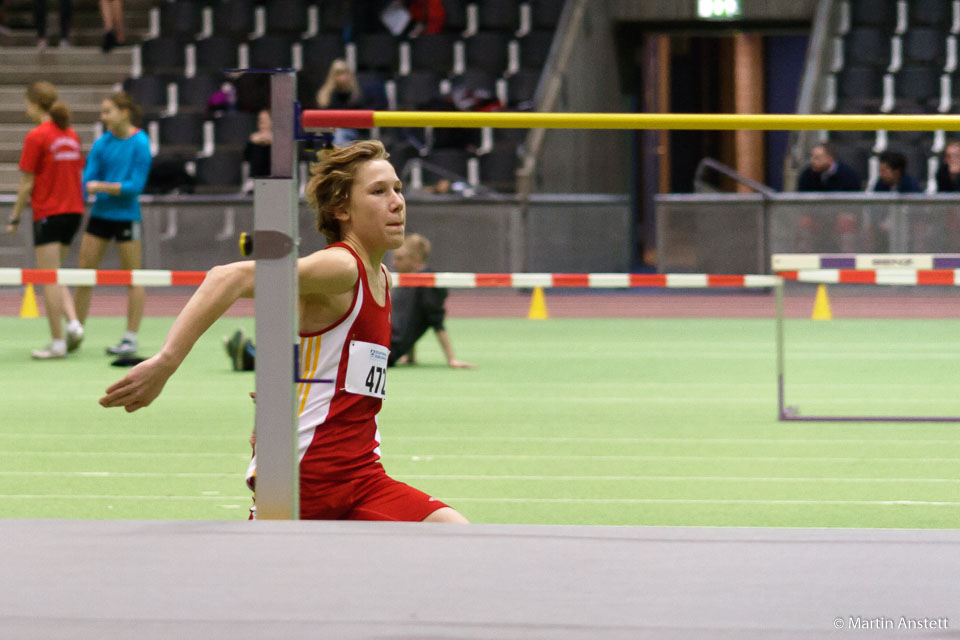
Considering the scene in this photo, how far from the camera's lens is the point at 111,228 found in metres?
12.4

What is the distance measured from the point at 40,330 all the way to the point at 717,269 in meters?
8.24

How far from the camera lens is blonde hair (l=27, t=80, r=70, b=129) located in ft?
40.4

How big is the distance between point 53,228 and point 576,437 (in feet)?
18.6

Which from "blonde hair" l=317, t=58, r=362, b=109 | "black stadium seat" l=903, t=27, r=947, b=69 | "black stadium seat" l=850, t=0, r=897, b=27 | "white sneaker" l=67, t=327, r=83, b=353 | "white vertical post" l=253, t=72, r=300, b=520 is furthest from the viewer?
"black stadium seat" l=850, t=0, r=897, b=27

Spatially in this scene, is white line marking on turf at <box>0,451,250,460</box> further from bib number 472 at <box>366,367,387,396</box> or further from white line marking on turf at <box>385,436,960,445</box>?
bib number 472 at <box>366,367,387,396</box>

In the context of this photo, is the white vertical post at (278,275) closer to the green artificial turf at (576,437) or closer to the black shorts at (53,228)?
the green artificial turf at (576,437)

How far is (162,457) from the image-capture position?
782 cm

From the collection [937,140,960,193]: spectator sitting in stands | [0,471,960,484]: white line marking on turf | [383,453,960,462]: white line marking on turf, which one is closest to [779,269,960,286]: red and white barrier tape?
[383,453,960,462]: white line marking on turf

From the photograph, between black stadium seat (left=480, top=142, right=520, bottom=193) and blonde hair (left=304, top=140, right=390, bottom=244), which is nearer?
blonde hair (left=304, top=140, right=390, bottom=244)

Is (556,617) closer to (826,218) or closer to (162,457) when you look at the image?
(162,457)

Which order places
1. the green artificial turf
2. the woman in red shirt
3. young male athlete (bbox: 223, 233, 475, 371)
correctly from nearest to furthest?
the green artificial turf
young male athlete (bbox: 223, 233, 475, 371)
the woman in red shirt

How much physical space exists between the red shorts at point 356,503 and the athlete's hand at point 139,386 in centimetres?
82

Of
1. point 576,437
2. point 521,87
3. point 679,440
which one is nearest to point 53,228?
point 576,437

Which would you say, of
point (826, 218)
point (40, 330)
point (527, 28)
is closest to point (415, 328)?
point (40, 330)
